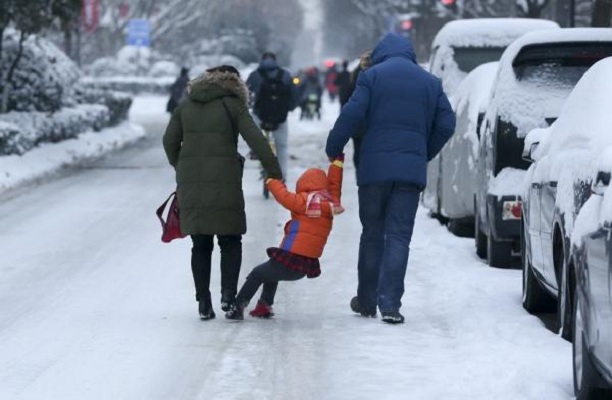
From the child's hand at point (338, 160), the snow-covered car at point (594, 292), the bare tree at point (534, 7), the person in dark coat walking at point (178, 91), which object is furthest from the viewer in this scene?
the person in dark coat walking at point (178, 91)

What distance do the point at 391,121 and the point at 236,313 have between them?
155cm

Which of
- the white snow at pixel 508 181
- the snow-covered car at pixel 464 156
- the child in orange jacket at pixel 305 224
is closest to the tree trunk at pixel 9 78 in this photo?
the snow-covered car at pixel 464 156

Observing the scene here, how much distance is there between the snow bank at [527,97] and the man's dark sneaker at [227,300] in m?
3.07

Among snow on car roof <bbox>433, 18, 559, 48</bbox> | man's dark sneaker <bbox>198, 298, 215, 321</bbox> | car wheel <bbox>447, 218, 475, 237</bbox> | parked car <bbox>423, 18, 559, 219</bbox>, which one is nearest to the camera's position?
man's dark sneaker <bbox>198, 298, 215, 321</bbox>

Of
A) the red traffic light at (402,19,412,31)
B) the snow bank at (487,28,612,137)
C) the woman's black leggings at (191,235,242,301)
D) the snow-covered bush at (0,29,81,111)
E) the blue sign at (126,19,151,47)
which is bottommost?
the blue sign at (126,19,151,47)

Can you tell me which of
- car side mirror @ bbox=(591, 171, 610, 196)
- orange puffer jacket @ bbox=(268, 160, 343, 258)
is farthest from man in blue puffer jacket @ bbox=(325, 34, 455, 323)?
car side mirror @ bbox=(591, 171, 610, 196)

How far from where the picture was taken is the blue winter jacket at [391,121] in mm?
10883

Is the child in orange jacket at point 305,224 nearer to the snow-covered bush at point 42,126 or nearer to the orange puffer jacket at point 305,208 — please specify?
the orange puffer jacket at point 305,208

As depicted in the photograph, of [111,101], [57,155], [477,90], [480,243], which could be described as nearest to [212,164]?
[480,243]

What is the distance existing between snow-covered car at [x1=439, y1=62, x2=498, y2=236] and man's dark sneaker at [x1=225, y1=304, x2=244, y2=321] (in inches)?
187

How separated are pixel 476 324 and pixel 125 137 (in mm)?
26305

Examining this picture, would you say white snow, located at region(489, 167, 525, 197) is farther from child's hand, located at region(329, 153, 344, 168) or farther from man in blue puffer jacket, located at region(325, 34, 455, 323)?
child's hand, located at region(329, 153, 344, 168)

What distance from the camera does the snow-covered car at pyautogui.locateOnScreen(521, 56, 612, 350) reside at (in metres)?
8.61

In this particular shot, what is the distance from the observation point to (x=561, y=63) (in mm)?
13039
